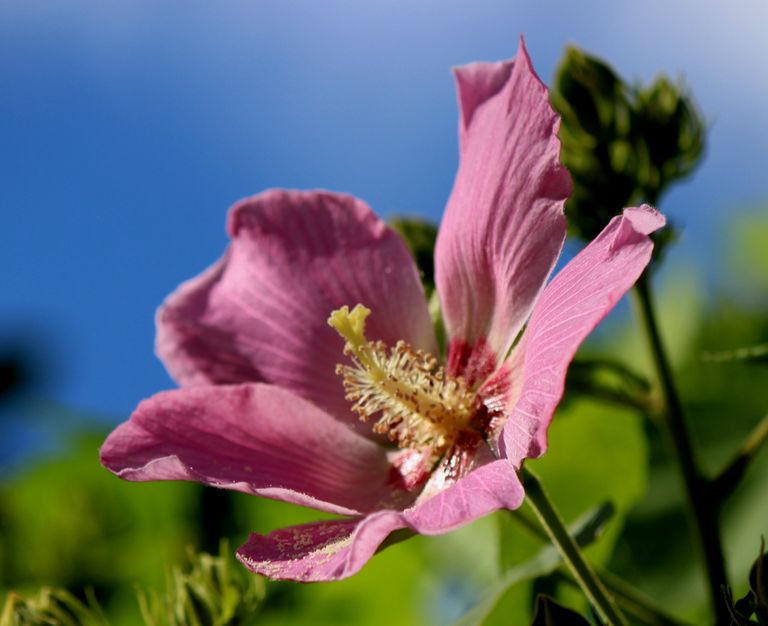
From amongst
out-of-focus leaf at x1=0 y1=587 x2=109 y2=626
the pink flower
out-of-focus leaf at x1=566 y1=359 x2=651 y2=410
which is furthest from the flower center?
out-of-focus leaf at x1=0 y1=587 x2=109 y2=626

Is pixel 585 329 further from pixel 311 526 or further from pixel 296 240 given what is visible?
pixel 296 240

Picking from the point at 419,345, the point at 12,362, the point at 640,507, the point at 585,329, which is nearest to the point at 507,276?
the point at 419,345

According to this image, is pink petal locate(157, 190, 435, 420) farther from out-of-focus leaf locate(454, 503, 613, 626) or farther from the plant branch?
the plant branch

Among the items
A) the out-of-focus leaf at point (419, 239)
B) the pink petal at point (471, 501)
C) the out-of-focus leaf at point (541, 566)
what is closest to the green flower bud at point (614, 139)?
the out-of-focus leaf at point (419, 239)

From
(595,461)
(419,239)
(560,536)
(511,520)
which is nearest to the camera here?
(560,536)

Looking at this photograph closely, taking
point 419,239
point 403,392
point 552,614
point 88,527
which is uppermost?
point 419,239

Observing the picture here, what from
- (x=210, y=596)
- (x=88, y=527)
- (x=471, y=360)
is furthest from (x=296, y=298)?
(x=88, y=527)

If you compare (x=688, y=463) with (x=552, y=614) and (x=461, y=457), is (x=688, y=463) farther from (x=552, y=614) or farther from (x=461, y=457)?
(x=552, y=614)
